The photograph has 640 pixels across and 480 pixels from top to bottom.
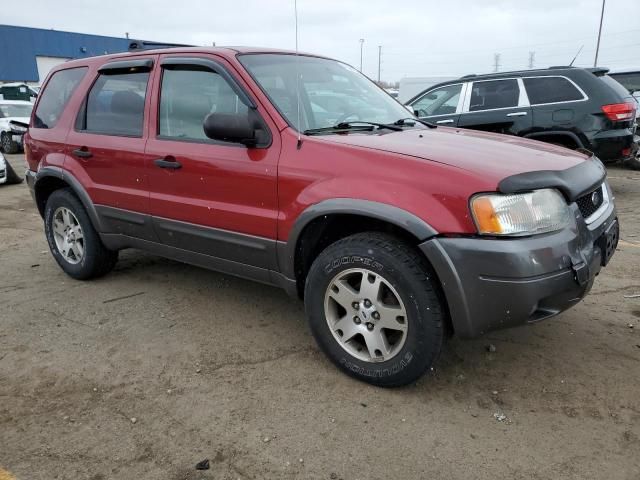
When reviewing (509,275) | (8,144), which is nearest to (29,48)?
(8,144)

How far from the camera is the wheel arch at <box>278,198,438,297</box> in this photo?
8.15ft

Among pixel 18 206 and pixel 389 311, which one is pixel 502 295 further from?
pixel 18 206

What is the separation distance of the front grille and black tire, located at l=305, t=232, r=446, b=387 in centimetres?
90

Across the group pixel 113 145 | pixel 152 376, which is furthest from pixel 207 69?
pixel 152 376

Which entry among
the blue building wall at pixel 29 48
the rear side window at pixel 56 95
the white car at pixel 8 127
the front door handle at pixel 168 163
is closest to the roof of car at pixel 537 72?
the rear side window at pixel 56 95

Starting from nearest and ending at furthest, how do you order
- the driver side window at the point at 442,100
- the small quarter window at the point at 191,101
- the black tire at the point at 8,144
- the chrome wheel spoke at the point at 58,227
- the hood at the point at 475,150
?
the hood at the point at 475,150, the small quarter window at the point at 191,101, the chrome wheel spoke at the point at 58,227, the driver side window at the point at 442,100, the black tire at the point at 8,144

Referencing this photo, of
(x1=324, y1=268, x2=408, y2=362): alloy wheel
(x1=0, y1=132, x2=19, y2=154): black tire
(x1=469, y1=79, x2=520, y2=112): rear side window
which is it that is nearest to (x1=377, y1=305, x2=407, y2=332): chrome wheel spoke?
(x1=324, y1=268, x2=408, y2=362): alloy wheel

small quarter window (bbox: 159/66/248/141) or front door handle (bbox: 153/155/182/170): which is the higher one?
small quarter window (bbox: 159/66/248/141)

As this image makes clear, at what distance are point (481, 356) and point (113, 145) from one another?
2.91 meters

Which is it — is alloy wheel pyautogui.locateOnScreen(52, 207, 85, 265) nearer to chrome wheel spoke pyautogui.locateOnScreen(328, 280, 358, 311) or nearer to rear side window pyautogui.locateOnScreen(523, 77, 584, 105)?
chrome wheel spoke pyautogui.locateOnScreen(328, 280, 358, 311)

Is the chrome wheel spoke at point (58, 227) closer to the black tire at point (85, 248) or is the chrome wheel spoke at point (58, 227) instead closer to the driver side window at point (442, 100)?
the black tire at point (85, 248)

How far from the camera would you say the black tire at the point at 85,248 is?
426 centimetres

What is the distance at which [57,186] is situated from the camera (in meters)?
4.55

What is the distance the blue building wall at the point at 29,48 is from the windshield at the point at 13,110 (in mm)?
25274
